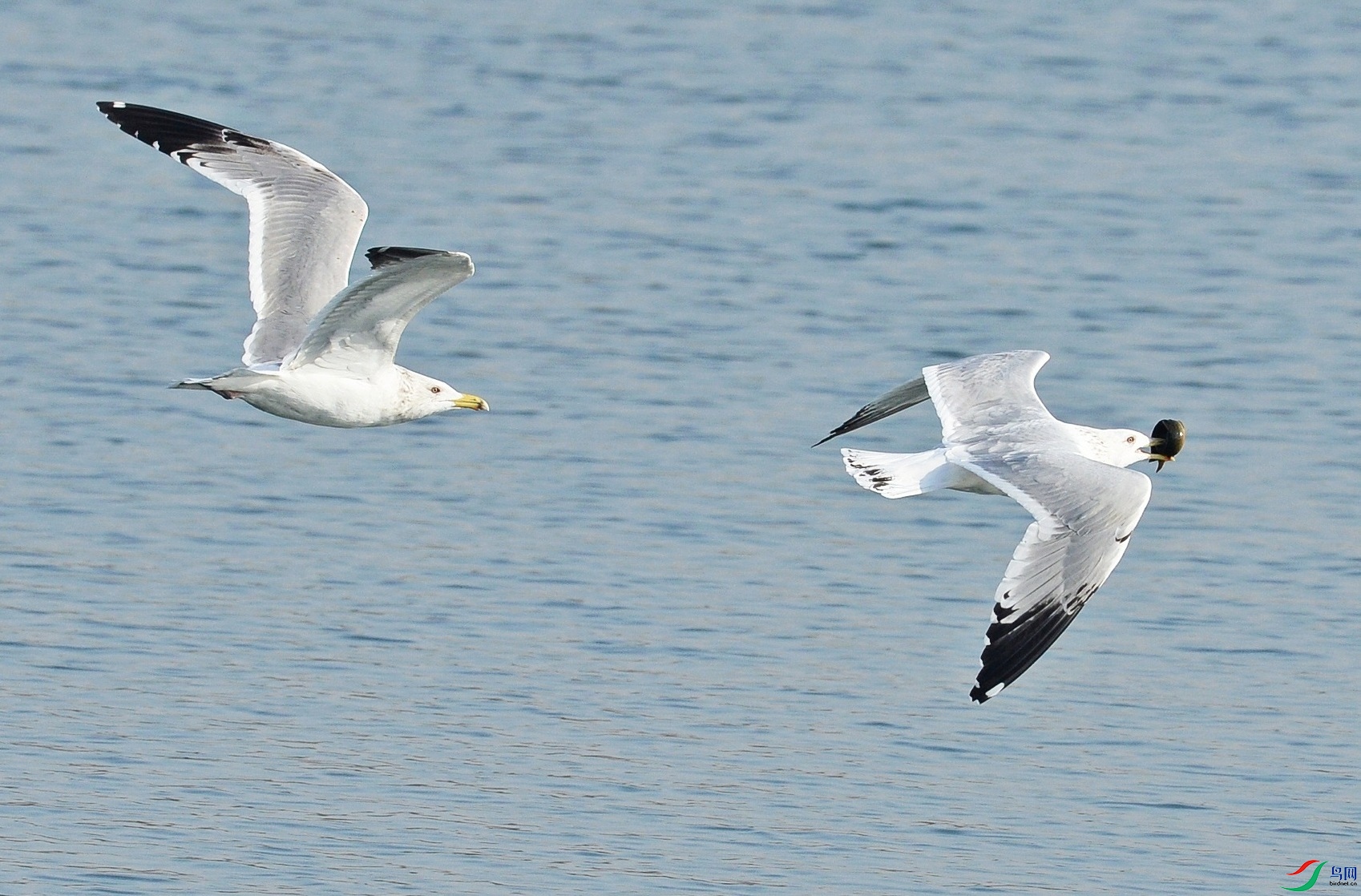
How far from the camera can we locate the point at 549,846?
31.0 ft

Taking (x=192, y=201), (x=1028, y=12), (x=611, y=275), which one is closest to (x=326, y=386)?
(x=611, y=275)

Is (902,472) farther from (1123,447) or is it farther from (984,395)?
(1123,447)

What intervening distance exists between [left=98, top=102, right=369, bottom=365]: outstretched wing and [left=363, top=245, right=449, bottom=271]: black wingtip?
1498mm

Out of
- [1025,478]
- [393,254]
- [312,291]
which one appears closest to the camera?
[393,254]

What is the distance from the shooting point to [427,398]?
10234 millimetres

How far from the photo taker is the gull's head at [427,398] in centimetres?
1016

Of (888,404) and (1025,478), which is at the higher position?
(1025,478)

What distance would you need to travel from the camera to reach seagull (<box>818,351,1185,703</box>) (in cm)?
857

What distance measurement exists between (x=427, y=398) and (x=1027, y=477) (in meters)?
2.48

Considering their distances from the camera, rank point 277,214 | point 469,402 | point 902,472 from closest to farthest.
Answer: point 902,472 → point 469,402 → point 277,214

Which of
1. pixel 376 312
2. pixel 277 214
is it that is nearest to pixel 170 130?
pixel 277 214

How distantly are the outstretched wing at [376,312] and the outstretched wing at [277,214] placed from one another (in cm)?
37

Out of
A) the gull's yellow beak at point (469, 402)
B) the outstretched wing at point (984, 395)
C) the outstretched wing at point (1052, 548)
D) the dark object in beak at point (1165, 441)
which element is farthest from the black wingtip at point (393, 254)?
the dark object in beak at point (1165, 441)

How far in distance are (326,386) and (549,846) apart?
1.92 metres
